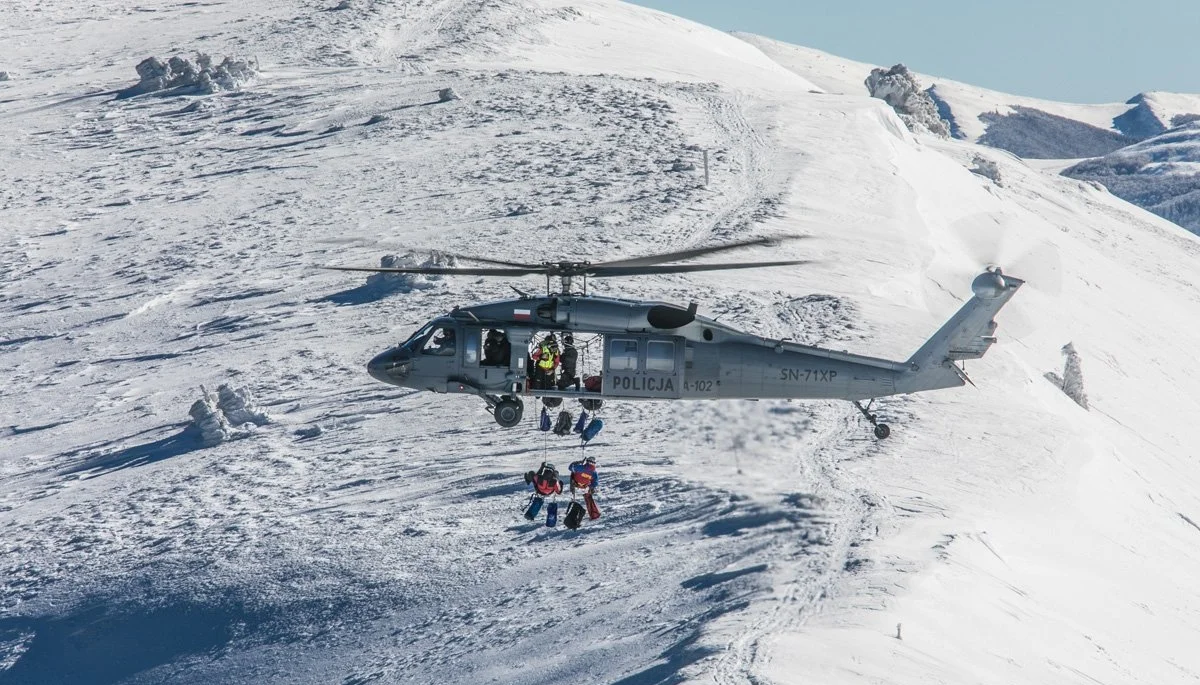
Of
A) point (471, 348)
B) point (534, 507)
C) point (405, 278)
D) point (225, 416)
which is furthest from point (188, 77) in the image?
point (534, 507)

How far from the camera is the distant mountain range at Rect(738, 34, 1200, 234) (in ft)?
362

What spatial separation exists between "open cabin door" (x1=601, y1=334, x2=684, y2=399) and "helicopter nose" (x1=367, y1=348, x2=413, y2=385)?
11.9 feet

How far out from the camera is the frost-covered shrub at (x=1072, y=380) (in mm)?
41219

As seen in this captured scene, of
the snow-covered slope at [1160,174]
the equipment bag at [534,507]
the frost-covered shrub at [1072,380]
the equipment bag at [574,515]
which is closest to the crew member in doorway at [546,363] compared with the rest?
the equipment bag at [534,507]

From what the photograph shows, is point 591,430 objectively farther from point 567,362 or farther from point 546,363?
point 546,363

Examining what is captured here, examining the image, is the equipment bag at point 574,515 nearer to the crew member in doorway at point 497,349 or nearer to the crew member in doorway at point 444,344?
the crew member in doorway at point 497,349

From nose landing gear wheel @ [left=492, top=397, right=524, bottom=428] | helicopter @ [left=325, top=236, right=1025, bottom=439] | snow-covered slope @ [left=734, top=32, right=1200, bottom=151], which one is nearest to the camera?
helicopter @ [left=325, top=236, right=1025, bottom=439]

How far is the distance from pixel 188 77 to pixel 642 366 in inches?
2017

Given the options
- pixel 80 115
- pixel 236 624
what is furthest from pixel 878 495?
pixel 80 115

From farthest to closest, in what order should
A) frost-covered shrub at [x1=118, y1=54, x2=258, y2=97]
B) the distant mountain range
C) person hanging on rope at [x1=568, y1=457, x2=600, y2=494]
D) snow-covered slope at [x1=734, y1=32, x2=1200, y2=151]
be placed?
snow-covered slope at [x1=734, y1=32, x2=1200, y2=151], the distant mountain range, frost-covered shrub at [x1=118, y1=54, x2=258, y2=97], person hanging on rope at [x1=568, y1=457, x2=600, y2=494]

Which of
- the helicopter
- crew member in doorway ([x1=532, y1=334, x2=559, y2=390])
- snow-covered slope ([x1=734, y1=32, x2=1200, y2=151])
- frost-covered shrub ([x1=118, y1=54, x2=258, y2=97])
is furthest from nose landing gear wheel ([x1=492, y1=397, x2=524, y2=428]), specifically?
snow-covered slope ([x1=734, y1=32, x2=1200, y2=151])

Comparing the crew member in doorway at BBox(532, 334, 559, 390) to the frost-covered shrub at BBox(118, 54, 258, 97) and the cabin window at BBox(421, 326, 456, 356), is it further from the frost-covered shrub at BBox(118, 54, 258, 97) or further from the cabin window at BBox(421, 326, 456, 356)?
the frost-covered shrub at BBox(118, 54, 258, 97)

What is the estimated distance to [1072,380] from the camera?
Result: 136 feet

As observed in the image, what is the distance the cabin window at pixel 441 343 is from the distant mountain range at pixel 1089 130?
98139 millimetres
